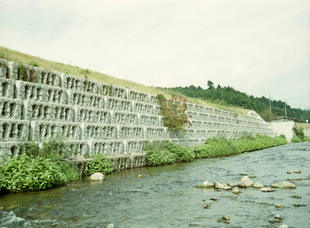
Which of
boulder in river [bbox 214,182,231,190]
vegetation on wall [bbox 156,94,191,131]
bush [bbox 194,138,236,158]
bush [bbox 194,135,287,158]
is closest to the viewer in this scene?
boulder in river [bbox 214,182,231,190]

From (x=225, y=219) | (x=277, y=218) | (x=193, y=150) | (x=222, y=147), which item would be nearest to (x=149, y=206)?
(x=225, y=219)

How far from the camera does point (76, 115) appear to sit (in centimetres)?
1541

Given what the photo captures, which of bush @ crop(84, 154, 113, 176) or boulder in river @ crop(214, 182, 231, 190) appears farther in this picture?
bush @ crop(84, 154, 113, 176)

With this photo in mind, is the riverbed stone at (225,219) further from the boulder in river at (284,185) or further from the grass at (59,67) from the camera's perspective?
the grass at (59,67)

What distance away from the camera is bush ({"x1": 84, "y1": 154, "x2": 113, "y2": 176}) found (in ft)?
48.9

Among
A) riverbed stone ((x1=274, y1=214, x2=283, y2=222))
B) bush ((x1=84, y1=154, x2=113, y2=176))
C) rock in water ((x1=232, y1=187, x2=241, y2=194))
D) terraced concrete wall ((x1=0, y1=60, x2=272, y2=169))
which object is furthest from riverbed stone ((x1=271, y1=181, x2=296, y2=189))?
terraced concrete wall ((x1=0, y1=60, x2=272, y2=169))

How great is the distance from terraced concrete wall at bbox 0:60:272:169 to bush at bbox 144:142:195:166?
2.13 ft

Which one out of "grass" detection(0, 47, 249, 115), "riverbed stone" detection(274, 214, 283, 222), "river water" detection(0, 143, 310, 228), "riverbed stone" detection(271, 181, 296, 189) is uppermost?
"grass" detection(0, 47, 249, 115)

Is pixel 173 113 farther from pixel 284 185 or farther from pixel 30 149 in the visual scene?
pixel 30 149

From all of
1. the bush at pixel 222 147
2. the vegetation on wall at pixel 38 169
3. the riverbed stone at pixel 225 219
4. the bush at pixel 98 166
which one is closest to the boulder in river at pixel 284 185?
the riverbed stone at pixel 225 219

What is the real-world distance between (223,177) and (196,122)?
1401cm

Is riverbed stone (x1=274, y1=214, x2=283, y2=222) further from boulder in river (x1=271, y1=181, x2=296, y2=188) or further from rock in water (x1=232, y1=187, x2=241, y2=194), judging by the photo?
boulder in river (x1=271, y1=181, x2=296, y2=188)

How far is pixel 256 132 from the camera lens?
161ft

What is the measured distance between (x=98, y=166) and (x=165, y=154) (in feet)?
23.0
